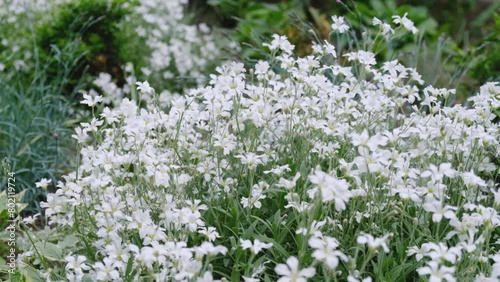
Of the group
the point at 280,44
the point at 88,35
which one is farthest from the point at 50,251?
the point at 88,35

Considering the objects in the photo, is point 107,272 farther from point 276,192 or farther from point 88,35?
point 88,35

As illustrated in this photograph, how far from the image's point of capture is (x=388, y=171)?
232 cm

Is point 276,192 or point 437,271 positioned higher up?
point 437,271

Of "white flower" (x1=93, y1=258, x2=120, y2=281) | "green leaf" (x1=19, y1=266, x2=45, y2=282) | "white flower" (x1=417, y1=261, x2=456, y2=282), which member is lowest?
"green leaf" (x1=19, y1=266, x2=45, y2=282)

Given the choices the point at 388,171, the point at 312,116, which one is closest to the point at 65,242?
the point at 312,116

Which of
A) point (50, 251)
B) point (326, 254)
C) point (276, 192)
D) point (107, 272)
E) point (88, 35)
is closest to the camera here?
point (326, 254)

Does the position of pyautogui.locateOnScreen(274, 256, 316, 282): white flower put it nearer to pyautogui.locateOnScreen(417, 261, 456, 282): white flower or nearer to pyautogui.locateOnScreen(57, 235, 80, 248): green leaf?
pyautogui.locateOnScreen(417, 261, 456, 282): white flower

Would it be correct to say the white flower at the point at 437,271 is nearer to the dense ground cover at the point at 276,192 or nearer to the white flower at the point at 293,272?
the dense ground cover at the point at 276,192

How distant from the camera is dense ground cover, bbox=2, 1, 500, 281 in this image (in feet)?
7.08

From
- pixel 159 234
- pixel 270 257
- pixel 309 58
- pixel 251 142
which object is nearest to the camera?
pixel 159 234

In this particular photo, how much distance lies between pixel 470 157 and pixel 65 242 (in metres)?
1.61

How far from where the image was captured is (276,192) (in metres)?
2.54

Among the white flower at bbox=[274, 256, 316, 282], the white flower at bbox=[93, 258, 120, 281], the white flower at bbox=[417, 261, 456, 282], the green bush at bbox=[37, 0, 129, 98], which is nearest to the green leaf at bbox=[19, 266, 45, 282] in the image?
the white flower at bbox=[93, 258, 120, 281]

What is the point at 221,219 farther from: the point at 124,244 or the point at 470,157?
the point at 470,157
